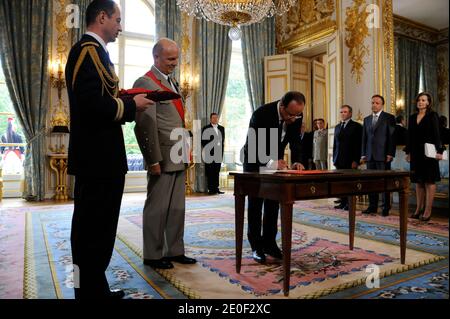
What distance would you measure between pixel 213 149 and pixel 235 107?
5.78ft

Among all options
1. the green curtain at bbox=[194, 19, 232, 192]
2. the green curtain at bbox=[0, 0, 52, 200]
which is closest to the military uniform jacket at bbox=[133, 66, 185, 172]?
the green curtain at bbox=[0, 0, 52, 200]

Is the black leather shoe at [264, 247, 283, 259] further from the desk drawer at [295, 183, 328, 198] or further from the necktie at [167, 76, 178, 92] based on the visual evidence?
the necktie at [167, 76, 178, 92]

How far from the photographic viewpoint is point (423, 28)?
7.67 meters

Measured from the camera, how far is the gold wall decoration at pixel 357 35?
21.2 ft

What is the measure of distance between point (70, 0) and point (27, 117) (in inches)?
95.5

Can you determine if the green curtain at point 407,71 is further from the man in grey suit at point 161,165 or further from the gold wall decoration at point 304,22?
the man in grey suit at point 161,165

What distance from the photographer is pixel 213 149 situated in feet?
25.3

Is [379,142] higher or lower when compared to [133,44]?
lower

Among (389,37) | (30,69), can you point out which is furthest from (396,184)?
(30,69)

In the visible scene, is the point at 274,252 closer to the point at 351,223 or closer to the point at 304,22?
the point at 351,223

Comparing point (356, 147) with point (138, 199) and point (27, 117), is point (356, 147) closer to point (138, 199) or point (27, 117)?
point (138, 199)

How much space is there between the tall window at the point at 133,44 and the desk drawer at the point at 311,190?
251 inches

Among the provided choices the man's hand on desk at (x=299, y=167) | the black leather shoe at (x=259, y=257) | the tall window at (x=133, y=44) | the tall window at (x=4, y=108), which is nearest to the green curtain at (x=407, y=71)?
the tall window at (x=133, y=44)
